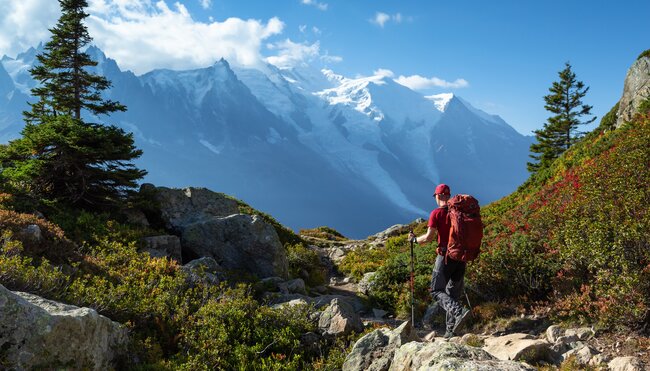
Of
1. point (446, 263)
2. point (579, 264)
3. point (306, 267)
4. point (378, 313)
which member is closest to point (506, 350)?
point (446, 263)

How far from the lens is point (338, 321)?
822cm

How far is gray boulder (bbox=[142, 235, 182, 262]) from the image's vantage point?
12625mm

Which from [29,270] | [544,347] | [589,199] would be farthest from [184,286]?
[589,199]

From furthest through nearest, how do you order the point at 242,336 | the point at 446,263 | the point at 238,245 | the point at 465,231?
the point at 238,245, the point at 446,263, the point at 465,231, the point at 242,336

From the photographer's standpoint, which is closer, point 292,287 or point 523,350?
point 523,350

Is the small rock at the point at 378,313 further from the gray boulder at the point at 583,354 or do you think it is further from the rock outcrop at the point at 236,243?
the gray boulder at the point at 583,354

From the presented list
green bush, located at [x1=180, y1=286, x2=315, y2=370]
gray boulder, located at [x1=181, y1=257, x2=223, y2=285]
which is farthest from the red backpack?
gray boulder, located at [x1=181, y1=257, x2=223, y2=285]

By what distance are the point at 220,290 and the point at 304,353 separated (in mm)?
3117

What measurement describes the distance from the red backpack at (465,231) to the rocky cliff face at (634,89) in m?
22.0

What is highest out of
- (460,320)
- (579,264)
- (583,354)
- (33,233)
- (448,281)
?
(33,233)

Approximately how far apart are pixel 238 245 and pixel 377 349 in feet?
29.4

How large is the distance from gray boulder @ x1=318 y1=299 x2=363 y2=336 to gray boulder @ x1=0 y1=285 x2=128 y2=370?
3953mm

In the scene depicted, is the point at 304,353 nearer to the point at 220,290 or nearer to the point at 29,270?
the point at 220,290

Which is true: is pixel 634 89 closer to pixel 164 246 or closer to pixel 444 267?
pixel 444 267
